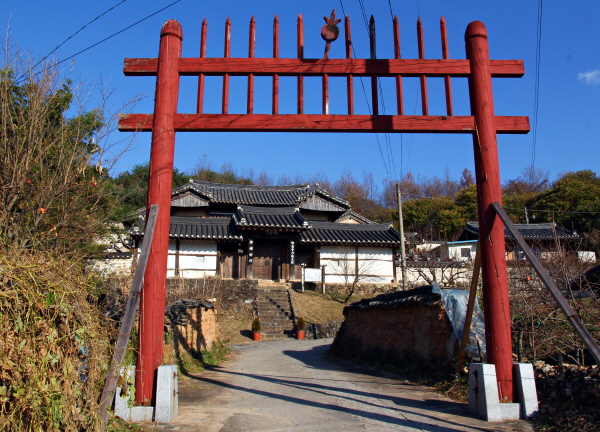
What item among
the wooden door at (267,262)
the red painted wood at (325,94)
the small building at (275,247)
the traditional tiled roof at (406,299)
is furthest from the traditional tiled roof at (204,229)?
the red painted wood at (325,94)

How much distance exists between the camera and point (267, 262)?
90.8ft

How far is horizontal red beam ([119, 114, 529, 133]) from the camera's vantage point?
5844mm

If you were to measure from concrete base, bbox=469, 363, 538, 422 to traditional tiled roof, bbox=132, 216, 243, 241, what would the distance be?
21.9m

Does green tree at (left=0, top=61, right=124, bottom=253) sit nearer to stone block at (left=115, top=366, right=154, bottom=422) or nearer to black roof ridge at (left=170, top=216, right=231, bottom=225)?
stone block at (left=115, top=366, right=154, bottom=422)

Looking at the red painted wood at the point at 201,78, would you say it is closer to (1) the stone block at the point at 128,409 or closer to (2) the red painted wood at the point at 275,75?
(2) the red painted wood at the point at 275,75

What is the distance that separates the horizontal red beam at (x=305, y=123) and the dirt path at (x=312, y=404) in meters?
3.47

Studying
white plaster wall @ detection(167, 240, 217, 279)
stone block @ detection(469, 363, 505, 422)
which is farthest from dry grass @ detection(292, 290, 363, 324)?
stone block @ detection(469, 363, 505, 422)

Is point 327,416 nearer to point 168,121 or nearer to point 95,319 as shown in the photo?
point 95,319

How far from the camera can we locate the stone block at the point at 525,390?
4973 millimetres

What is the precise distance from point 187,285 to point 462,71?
1967 centimetres

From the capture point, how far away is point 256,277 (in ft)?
89.9

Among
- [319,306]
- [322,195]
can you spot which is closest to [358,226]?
[322,195]

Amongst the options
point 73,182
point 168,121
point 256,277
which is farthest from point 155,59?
point 256,277

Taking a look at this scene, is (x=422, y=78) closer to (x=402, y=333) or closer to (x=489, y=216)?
(x=489, y=216)
